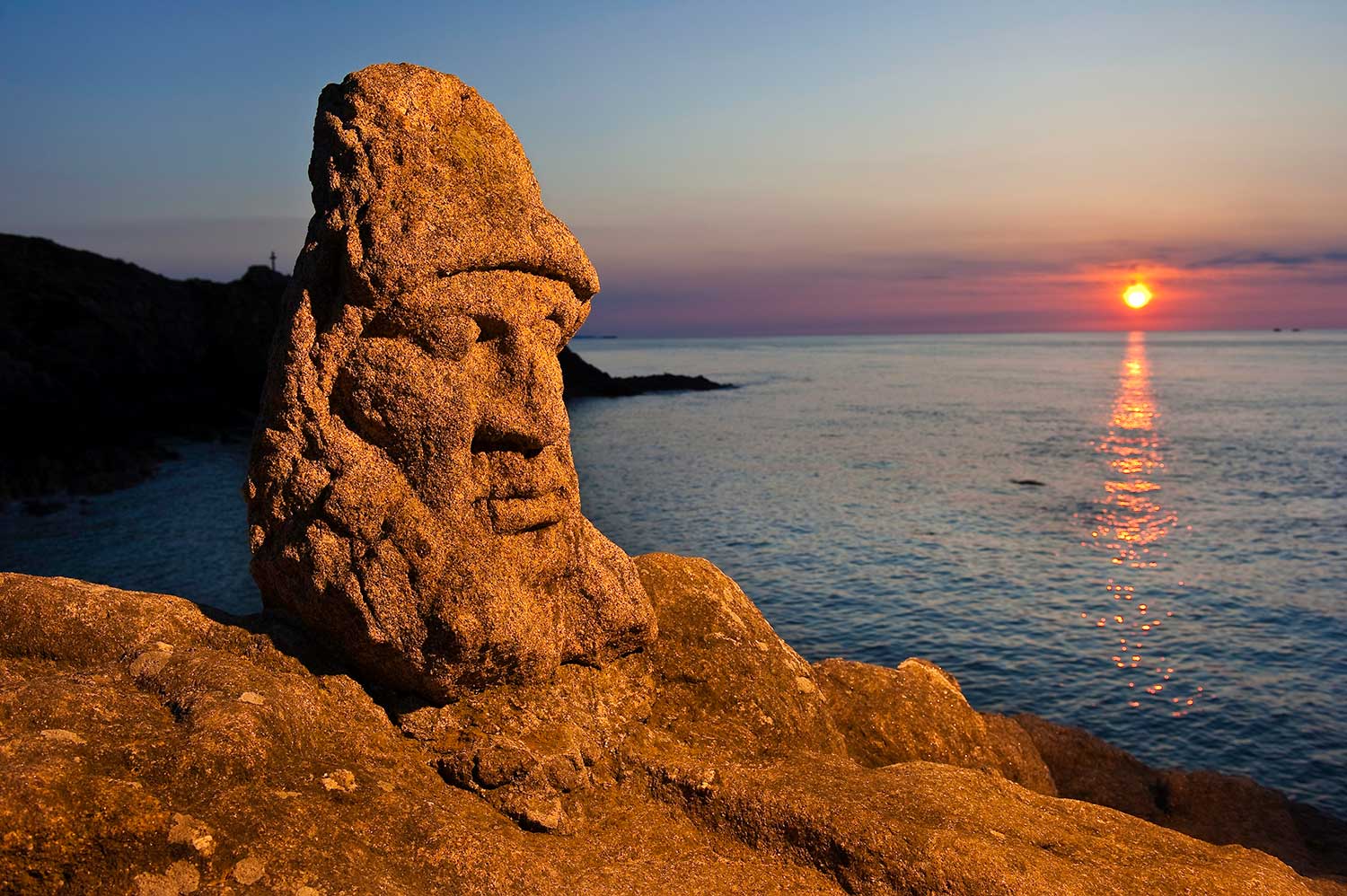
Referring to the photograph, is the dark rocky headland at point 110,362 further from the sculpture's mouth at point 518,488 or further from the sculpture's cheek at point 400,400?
the sculpture's mouth at point 518,488

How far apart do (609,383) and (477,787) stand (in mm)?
113130

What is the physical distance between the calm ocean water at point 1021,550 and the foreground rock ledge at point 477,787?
518 inches

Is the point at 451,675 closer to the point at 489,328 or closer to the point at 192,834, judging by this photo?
the point at 192,834

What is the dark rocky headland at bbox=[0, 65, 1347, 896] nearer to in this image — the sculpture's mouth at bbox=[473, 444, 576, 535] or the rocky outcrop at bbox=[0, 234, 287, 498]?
the sculpture's mouth at bbox=[473, 444, 576, 535]

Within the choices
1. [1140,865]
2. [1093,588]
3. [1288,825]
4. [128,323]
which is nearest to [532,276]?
[1140,865]

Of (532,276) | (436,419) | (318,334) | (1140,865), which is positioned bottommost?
(1140,865)

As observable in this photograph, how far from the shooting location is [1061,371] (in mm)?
175125

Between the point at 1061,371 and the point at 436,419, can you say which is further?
the point at 1061,371

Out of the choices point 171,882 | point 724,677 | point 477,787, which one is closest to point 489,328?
point 477,787

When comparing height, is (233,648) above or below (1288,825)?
above

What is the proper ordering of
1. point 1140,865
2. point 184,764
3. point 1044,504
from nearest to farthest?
point 184,764
point 1140,865
point 1044,504

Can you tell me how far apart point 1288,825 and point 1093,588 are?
16.5 metres

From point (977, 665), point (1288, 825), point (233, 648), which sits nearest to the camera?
point (233, 648)

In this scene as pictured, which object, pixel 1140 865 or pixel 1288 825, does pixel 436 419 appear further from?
Result: pixel 1288 825
